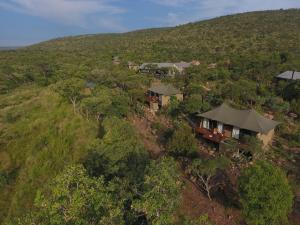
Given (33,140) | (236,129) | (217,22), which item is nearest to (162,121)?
(236,129)

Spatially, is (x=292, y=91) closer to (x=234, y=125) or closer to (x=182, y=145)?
(x=234, y=125)

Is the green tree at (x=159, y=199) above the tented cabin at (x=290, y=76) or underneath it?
above

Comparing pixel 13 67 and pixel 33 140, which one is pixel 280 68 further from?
pixel 13 67

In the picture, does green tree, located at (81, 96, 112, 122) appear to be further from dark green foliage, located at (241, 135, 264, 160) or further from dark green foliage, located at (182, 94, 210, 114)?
dark green foliage, located at (241, 135, 264, 160)

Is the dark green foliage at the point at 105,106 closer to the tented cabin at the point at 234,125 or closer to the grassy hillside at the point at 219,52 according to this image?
the tented cabin at the point at 234,125

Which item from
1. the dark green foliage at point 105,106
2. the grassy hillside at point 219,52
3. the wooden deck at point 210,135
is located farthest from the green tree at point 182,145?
the grassy hillside at point 219,52

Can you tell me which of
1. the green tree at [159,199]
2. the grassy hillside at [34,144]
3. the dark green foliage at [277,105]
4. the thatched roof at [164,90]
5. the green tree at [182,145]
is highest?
the green tree at [159,199]
